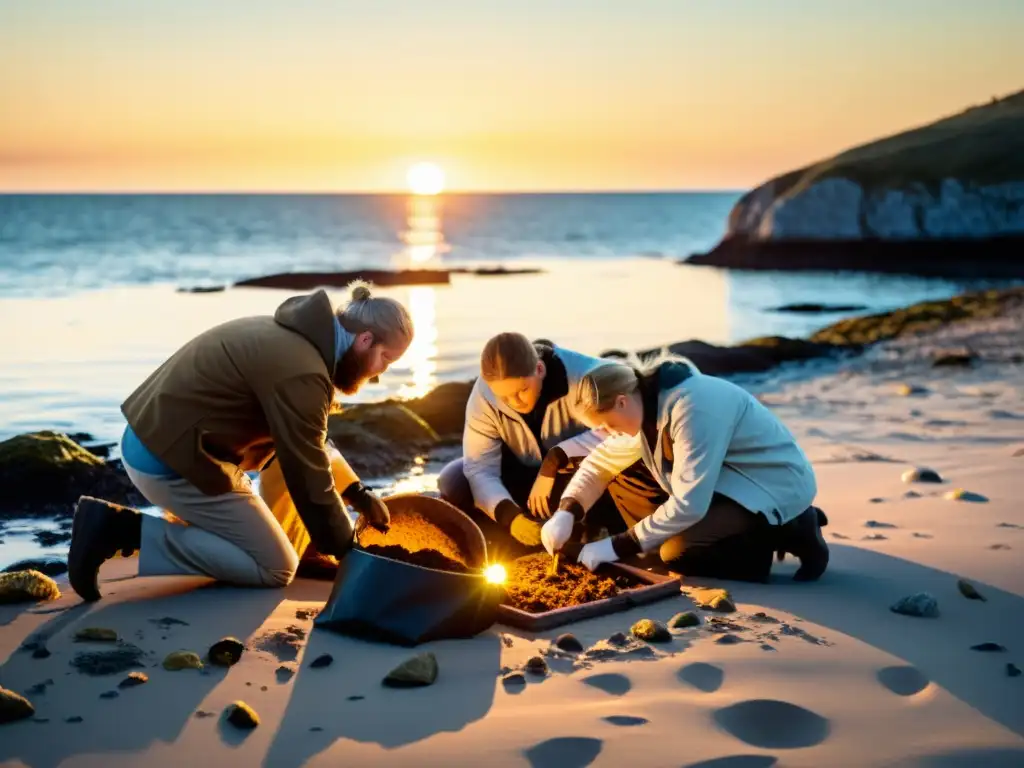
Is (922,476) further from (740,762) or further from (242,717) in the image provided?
(242,717)

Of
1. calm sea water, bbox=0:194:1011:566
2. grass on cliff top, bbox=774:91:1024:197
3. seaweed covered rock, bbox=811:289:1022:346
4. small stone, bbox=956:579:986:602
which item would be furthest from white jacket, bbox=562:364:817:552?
grass on cliff top, bbox=774:91:1024:197

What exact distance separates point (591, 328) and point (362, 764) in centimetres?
1743

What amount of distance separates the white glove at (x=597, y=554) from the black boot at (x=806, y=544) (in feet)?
2.38

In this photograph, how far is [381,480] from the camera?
8555 millimetres

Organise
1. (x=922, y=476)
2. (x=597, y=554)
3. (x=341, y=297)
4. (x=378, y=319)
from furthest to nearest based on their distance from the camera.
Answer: (x=341, y=297) < (x=922, y=476) < (x=597, y=554) < (x=378, y=319)

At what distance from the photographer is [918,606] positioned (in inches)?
183

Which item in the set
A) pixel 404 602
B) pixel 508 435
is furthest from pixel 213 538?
pixel 508 435

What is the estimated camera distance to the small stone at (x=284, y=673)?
3998 mm

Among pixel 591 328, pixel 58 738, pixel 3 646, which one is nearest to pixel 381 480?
pixel 3 646

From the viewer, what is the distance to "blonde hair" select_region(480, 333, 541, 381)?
5.32m

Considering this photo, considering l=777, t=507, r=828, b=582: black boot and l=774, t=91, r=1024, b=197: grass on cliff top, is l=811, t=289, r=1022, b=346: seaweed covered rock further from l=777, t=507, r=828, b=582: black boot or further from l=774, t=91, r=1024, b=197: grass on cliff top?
l=774, t=91, r=1024, b=197: grass on cliff top

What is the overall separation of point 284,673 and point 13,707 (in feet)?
2.79

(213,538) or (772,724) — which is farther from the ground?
(213,538)

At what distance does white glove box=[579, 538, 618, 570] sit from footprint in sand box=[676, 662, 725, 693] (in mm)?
1102
